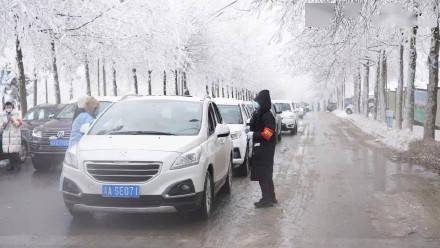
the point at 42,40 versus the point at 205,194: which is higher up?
the point at 42,40

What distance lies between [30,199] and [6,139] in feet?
14.6

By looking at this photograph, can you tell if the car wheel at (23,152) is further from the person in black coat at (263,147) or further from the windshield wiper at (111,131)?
the person in black coat at (263,147)

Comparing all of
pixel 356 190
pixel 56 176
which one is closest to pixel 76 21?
pixel 56 176

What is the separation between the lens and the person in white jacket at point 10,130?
12.9m

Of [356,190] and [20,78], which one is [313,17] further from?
[20,78]

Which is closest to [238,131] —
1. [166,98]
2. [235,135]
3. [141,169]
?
[235,135]

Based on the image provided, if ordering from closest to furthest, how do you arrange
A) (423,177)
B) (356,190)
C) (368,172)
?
(356,190), (423,177), (368,172)

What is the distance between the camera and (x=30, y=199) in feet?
29.7

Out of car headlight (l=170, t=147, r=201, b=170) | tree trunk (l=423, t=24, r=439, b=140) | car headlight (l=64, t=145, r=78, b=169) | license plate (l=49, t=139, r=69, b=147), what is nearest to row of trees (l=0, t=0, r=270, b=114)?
car headlight (l=170, t=147, r=201, b=170)

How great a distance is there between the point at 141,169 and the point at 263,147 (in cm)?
235

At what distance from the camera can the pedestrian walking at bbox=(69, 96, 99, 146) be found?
8758 mm

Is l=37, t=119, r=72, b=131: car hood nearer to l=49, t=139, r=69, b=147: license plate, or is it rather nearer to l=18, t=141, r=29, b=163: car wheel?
l=49, t=139, r=69, b=147: license plate

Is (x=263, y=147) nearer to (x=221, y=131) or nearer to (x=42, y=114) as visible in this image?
(x=221, y=131)

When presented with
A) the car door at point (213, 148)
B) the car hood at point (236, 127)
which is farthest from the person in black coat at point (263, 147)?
the car hood at point (236, 127)
